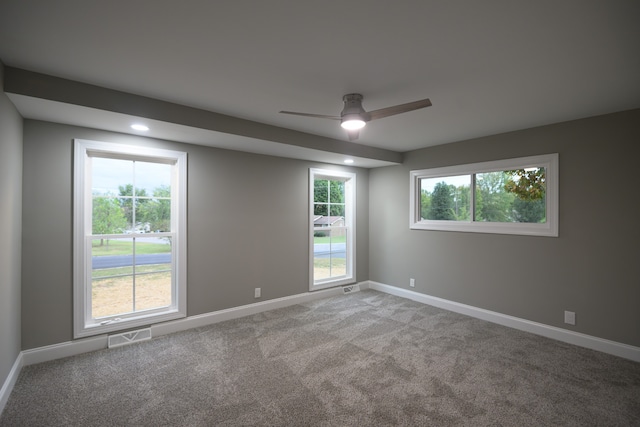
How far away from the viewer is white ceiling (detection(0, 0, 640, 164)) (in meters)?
1.57

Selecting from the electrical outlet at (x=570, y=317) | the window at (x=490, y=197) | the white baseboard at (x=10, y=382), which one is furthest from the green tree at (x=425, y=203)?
the white baseboard at (x=10, y=382)

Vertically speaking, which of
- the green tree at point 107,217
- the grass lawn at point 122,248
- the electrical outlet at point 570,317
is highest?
the green tree at point 107,217

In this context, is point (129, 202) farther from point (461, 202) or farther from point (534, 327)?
point (534, 327)

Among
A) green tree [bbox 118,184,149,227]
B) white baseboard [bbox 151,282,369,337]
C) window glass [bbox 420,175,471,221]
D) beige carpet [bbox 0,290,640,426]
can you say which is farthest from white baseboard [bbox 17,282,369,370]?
window glass [bbox 420,175,471,221]

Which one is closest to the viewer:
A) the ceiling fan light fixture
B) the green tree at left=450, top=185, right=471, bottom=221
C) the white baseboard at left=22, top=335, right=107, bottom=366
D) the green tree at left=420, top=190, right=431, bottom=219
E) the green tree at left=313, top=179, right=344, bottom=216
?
the ceiling fan light fixture

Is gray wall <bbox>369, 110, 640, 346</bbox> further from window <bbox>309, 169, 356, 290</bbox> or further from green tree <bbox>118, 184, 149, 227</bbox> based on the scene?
green tree <bbox>118, 184, 149, 227</bbox>

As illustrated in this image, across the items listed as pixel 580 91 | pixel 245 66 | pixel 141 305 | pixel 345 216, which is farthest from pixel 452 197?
pixel 141 305

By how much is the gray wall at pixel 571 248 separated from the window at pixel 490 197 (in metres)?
0.10

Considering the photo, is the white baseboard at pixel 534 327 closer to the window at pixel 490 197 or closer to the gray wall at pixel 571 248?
the gray wall at pixel 571 248

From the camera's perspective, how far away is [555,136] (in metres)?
3.49

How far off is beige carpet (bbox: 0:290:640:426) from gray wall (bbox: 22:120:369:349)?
560mm

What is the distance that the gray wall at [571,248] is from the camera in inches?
119

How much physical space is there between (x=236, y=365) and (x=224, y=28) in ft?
8.95

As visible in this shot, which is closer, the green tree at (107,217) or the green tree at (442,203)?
the green tree at (107,217)
